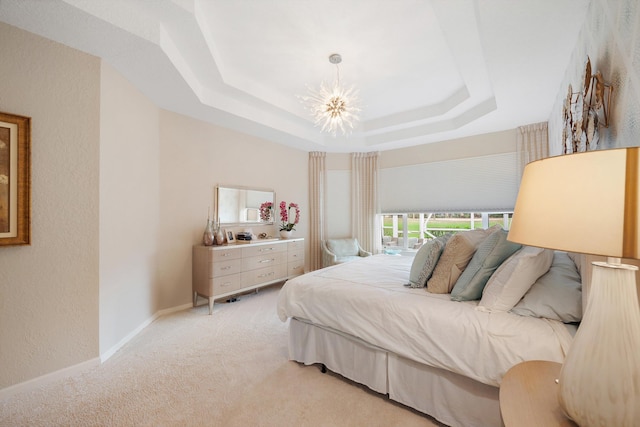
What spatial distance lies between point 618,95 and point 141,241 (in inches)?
152

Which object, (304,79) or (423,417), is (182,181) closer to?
(304,79)

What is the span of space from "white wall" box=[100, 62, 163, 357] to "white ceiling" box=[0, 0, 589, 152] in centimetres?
30

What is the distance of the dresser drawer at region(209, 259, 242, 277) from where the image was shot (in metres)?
3.29

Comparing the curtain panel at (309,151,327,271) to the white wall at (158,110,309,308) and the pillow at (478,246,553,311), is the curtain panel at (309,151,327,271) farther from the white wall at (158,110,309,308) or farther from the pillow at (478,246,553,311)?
the pillow at (478,246,553,311)

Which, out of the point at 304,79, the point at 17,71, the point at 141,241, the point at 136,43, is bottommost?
the point at 141,241


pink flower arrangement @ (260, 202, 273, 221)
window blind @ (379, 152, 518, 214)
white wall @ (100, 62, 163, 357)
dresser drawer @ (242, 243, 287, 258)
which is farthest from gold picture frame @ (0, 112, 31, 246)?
window blind @ (379, 152, 518, 214)

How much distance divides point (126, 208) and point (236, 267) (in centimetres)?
145

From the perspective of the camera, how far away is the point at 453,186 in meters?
4.47

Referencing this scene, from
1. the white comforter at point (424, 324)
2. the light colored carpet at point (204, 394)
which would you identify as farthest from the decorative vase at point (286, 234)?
the white comforter at point (424, 324)

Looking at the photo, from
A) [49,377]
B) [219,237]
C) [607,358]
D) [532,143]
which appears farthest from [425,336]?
[532,143]

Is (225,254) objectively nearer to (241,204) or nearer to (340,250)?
(241,204)

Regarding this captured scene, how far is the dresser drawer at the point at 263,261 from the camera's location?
12.1ft

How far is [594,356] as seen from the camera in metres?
0.69

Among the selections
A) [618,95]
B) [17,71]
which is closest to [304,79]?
[17,71]
